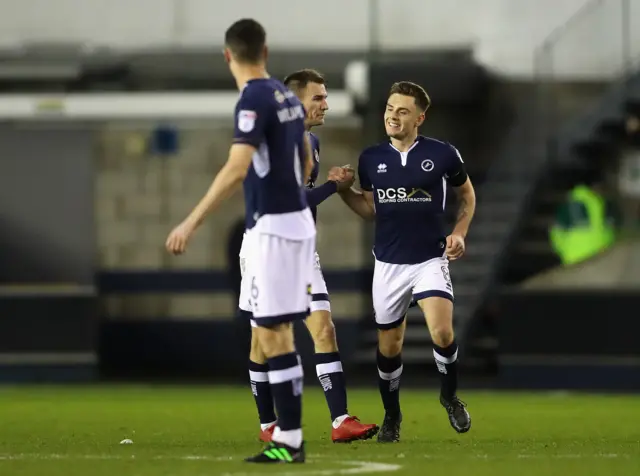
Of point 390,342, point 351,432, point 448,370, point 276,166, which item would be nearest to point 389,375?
point 390,342

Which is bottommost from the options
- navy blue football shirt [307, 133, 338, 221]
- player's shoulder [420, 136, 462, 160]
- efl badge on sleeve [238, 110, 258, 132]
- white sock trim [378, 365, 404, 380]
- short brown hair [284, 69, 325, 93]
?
white sock trim [378, 365, 404, 380]

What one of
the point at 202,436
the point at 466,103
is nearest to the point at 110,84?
the point at 466,103

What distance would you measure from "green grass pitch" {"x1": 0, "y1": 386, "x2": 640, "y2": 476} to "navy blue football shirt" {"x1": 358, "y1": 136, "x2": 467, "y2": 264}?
115 cm

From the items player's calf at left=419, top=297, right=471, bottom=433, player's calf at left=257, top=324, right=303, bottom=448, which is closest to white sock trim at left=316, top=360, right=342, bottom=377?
player's calf at left=419, top=297, right=471, bottom=433

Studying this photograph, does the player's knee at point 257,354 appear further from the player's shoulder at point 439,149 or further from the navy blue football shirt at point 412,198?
the player's shoulder at point 439,149

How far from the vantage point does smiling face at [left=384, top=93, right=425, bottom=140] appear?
380 inches

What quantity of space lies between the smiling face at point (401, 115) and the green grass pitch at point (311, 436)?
1.84 metres

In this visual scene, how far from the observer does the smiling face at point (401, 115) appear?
964 cm

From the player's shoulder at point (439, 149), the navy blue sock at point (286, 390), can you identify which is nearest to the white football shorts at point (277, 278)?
the navy blue sock at point (286, 390)

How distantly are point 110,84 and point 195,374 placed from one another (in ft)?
12.1

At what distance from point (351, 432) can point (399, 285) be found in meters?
0.93

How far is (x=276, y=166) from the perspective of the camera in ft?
25.3

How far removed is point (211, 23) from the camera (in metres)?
20.3

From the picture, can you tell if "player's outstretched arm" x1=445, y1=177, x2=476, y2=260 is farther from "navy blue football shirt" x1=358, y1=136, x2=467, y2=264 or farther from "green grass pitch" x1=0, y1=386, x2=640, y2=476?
"green grass pitch" x1=0, y1=386, x2=640, y2=476
